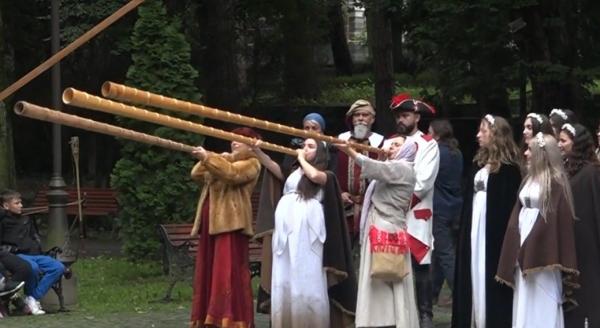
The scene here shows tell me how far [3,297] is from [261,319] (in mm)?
2580

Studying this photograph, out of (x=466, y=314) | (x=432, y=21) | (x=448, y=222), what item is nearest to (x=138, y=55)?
(x=432, y=21)

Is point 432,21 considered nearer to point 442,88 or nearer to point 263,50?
point 442,88

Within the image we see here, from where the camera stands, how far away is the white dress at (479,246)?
10.5 m

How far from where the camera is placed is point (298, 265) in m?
11.1

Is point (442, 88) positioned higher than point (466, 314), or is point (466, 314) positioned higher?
point (442, 88)

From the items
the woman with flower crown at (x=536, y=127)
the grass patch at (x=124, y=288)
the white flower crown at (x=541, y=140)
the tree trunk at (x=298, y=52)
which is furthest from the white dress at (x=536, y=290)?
the tree trunk at (x=298, y=52)

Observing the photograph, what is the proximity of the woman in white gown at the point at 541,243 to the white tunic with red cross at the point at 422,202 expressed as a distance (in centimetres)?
143

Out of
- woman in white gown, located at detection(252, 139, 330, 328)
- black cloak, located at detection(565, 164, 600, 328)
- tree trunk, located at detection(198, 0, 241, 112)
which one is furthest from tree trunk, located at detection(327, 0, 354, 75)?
black cloak, located at detection(565, 164, 600, 328)

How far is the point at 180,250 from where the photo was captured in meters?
14.5

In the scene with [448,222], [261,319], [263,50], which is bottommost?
[261,319]

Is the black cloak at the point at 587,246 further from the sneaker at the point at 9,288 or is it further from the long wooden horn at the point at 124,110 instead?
the sneaker at the point at 9,288

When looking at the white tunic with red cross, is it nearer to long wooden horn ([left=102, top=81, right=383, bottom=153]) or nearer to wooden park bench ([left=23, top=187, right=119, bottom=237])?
long wooden horn ([left=102, top=81, right=383, bottom=153])

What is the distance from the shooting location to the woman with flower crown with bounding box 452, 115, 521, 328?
10.4m

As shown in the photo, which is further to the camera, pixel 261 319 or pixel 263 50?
pixel 263 50
